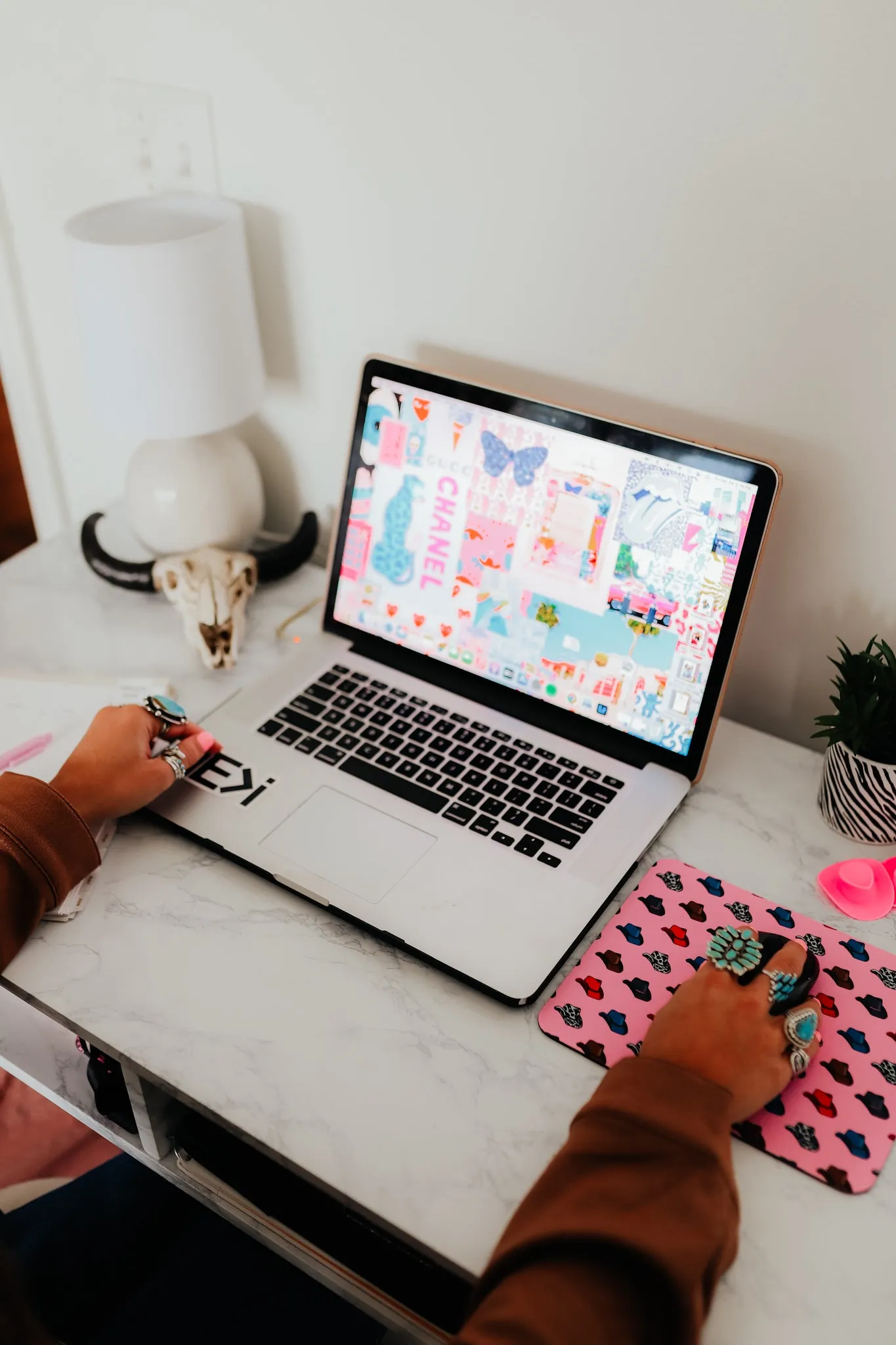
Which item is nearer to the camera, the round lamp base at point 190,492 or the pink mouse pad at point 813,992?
the pink mouse pad at point 813,992

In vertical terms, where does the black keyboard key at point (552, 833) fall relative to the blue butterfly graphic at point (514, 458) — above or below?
below

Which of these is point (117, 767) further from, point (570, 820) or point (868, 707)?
point (868, 707)

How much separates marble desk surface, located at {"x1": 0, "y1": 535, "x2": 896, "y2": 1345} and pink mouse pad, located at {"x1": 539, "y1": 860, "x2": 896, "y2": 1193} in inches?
0.6

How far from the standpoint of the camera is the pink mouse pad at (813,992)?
2.23 ft

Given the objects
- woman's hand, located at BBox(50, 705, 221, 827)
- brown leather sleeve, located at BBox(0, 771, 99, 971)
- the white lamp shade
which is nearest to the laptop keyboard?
woman's hand, located at BBox(50, 705, 221, 827)

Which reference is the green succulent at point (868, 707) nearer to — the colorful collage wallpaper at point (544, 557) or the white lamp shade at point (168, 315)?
the colorful collage wallpaper at point (544, 557)

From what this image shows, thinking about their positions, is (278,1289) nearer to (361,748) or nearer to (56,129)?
(361,748)

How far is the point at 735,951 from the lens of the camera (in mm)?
750

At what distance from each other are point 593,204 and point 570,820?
0.54 meters

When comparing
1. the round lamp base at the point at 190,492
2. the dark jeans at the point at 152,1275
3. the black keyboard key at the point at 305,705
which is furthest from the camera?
the round lamp base at the point at 190,492

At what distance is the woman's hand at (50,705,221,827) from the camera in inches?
33.4

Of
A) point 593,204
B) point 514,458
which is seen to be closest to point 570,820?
point 514,458

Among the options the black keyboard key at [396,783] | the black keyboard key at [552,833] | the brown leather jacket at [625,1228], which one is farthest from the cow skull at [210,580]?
the brown leather jacket at [625,1228]

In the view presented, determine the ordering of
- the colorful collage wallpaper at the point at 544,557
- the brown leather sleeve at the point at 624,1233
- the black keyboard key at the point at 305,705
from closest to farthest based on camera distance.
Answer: the brown leather sleeve at the point at 624,1233 → the colorful collage wallpaper at the point at 544,557 → the black keyboard key at the point at 305,705
